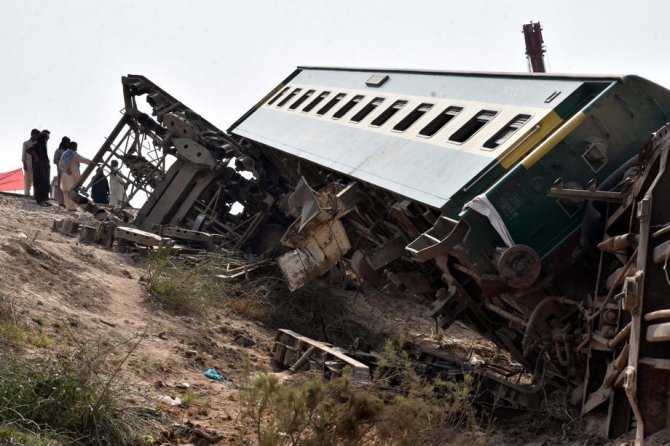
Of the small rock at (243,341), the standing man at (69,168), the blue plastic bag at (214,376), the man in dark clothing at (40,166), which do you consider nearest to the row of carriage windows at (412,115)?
the small rock at (243,341)

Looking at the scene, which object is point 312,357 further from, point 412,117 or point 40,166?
point 40,166

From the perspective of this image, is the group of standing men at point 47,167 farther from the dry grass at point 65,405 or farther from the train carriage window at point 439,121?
the dry grass at point 65,405

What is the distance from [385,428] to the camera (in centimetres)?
821

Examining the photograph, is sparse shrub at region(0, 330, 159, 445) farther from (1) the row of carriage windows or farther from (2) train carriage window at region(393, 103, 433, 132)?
(2) train carriage window at region(393, 103, 433, 132)

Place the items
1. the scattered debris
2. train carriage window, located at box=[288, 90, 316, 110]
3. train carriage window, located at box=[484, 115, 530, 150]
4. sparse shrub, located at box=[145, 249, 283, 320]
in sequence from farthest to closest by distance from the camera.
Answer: train carriage window, located at box=[288, 90, 316, 110] → sparse shrub, located at box=[145, 249, 283, 320] → train carriage window, located at box=[484, 115, 530, 150] → the scattered debris

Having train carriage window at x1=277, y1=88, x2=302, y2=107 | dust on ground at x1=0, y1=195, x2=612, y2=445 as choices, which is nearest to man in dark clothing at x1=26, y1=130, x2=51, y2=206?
dust on ground at x1=0, y1=195, x2=612, y2=445

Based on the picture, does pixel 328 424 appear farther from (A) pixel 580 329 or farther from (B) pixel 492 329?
(B) pixel 492 329

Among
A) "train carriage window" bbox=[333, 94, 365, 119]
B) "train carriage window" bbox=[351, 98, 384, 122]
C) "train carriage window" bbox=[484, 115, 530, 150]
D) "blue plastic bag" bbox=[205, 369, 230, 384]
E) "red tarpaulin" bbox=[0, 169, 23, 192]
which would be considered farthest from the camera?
"red tarpaulin" bbox=[0, 169, 23, 192]

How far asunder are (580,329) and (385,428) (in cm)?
277

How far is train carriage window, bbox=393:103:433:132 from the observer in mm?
13797

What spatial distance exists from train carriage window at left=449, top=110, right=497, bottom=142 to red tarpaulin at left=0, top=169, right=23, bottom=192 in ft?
62.0

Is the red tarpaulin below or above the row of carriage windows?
below

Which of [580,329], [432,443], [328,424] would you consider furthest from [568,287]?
[328,424]

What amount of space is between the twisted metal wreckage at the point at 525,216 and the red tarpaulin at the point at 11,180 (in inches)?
573
